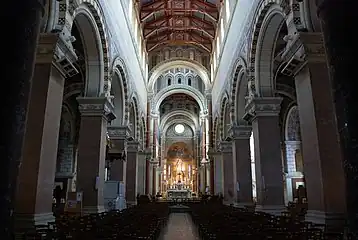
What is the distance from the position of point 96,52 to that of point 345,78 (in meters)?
9.95

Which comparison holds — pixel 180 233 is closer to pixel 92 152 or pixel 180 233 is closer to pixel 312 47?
pixel 92 152

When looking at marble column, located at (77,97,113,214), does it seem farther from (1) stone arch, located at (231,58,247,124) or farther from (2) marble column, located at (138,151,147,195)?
(2) marble column, located at (138,151,147,195)

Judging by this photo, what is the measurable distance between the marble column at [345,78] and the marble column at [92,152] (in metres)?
9.13

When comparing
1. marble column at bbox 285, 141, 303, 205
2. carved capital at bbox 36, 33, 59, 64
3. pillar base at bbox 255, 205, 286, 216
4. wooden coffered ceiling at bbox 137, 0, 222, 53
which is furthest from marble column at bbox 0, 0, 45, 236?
marble column at bbox 285, 141, 303, 205

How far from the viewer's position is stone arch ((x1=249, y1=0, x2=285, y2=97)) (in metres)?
10.2

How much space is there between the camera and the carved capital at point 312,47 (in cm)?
653

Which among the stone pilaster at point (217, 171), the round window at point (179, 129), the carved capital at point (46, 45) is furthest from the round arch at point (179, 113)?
the carved capital at point (46, 45)

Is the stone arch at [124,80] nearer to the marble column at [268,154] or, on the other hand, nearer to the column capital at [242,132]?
the column capital at [242,132]

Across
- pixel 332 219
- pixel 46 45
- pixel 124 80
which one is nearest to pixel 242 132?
pixel 124 80

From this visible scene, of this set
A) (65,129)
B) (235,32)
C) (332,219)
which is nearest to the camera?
(332,219)

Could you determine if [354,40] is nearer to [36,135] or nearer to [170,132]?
[36,135]

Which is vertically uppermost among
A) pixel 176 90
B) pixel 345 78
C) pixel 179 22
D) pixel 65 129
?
pixel 179 22

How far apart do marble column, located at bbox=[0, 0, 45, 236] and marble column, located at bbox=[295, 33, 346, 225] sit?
5646 mm

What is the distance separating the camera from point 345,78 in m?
2.38
